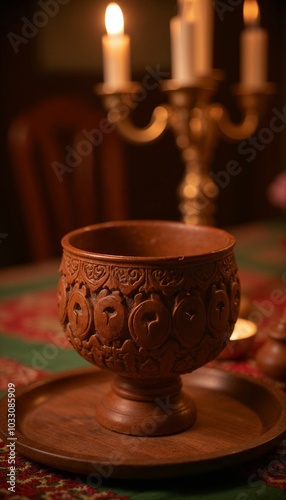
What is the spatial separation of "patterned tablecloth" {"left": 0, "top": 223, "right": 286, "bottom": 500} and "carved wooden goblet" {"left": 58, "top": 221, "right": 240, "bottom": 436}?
0.09 m

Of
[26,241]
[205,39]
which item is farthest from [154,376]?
[26,241]

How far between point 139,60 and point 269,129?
34.1 inches

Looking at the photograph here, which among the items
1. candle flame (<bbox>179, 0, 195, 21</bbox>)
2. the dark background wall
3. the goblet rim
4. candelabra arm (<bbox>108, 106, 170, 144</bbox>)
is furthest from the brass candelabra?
the dark background wall

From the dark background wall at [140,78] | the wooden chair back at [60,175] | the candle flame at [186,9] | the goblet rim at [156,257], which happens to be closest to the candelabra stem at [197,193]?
the candle flame at [186,9]

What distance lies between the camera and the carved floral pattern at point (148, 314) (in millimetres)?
606

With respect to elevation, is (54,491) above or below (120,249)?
below

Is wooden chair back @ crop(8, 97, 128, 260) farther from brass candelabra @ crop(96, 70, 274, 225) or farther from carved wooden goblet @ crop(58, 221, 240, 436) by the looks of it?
carved wooden goblet @ crop(58, 221, 240, 436)

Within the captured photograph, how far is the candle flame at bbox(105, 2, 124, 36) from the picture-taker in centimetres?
104

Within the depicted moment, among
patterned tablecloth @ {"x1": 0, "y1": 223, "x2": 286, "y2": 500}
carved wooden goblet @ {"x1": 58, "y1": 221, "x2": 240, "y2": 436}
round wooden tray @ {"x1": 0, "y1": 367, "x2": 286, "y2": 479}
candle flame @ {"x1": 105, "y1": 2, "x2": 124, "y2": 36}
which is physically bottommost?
patterned tablecloth @ {"x1": 0, "y1": 223, "x2": 286, "y2": 500}

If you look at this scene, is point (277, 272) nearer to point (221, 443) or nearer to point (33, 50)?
point (221, 443)

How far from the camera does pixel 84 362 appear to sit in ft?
3.06

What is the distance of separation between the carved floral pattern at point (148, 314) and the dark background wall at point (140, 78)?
185 centimetres

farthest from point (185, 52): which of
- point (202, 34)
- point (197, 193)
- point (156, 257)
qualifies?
point (156, 257)

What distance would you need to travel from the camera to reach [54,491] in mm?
576
